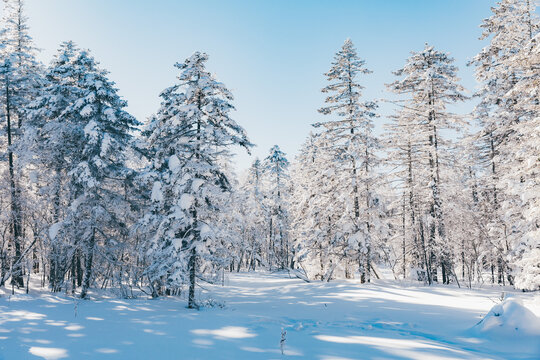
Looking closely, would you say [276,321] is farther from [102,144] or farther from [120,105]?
[120,105]

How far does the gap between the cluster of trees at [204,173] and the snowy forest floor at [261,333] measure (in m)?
2.69

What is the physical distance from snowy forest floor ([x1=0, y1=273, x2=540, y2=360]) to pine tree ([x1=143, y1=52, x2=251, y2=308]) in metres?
2.15

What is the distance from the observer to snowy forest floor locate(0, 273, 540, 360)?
250 inches

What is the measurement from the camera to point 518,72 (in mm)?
17500

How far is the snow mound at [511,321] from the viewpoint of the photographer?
7.41m

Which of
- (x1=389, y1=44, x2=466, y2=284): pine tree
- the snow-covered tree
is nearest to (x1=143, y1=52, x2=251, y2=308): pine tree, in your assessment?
the snow-covered tree

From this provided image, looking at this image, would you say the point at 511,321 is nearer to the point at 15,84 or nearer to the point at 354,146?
the point at 354,146

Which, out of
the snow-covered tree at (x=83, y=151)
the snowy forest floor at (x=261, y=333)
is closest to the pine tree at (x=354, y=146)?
the snowy forest floor at (x=261, y=333)

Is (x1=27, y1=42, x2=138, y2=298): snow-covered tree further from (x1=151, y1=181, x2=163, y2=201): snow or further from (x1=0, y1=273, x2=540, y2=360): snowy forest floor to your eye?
(x1=0, y1=273, x2=540, y2=360): snowy forest floor

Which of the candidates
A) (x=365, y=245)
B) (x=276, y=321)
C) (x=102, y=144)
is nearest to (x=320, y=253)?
(x=365, y=245)

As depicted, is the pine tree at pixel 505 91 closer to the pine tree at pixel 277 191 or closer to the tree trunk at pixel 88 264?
the tree trunk at pixel 88 264

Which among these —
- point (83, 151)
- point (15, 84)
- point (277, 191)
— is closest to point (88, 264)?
point (83, 151)

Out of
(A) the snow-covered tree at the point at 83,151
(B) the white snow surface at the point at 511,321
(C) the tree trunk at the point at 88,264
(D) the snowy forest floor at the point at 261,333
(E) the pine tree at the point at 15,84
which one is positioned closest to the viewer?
(D) the snowy forest floor at the point at 261,333

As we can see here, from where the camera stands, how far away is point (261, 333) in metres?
7.88
